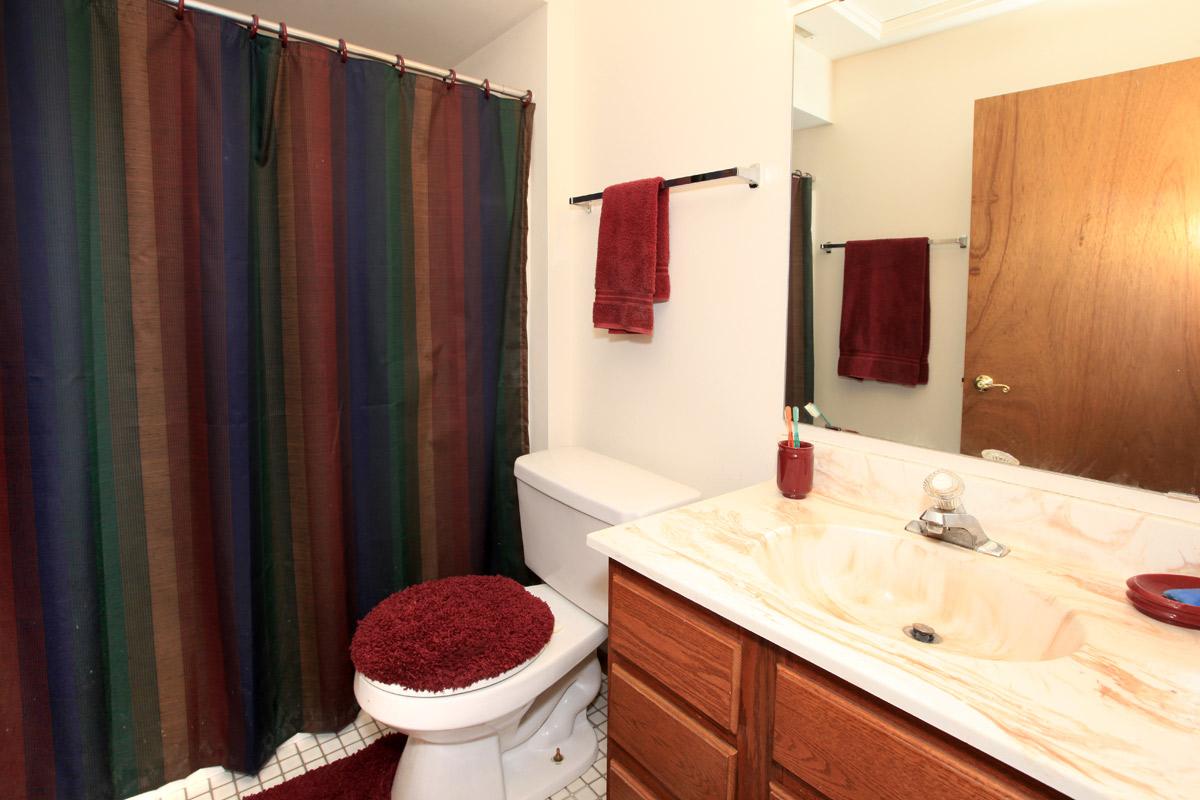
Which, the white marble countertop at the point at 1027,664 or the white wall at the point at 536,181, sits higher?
the white wall at the point at 536,181

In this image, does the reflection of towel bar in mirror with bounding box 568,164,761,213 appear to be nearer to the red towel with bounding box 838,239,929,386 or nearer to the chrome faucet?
the red towel with bounding box 838,239,929,386

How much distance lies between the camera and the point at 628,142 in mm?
1714

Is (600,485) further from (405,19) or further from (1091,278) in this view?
(405,19)

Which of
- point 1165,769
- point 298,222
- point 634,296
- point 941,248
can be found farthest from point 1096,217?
point 298,222

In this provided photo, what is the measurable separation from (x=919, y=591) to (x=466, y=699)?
88 cm

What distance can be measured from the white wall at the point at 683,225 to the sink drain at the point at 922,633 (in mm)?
514

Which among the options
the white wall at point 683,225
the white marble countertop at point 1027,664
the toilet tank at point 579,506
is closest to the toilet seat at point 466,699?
the toilet tank at point 579,506

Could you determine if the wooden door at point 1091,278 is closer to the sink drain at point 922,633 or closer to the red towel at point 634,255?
the sink drain at point 922,633

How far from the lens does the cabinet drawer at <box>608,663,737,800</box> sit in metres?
0.91

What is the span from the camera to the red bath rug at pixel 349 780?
1502mm

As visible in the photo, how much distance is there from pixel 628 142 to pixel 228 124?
0.99 m

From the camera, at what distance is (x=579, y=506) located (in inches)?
59.9

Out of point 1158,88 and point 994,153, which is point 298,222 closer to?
point 994,153

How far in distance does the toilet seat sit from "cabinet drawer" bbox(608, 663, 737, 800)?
0.26 meters
